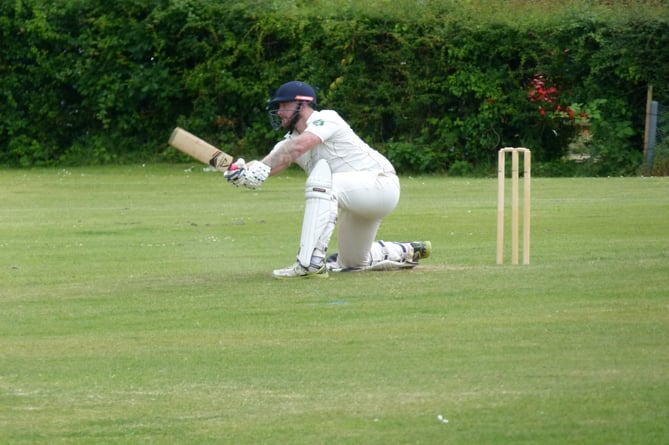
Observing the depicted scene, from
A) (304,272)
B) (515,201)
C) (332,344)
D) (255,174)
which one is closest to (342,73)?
(515,201)

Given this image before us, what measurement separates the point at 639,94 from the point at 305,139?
13341mm

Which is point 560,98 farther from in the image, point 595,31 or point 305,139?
point 305,139

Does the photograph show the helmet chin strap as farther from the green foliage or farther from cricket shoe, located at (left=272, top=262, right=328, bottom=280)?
the green foliage

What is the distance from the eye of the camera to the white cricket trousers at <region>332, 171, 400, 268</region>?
874 cm

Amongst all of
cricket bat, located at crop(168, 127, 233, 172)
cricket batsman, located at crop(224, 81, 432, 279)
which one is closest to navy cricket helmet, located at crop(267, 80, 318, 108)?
cricket batsman, located at crop(224, 81, 432, 279)

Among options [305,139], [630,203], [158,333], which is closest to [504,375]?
[158,333]

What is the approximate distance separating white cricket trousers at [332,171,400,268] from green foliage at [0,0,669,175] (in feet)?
40.5

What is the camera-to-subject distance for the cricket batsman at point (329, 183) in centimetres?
856

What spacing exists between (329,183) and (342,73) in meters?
13.8

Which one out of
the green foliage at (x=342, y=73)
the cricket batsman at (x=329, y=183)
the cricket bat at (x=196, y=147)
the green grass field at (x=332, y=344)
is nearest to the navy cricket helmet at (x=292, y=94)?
the cricket batsman at (x=329, y=183)

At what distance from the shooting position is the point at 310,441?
4.64 meters

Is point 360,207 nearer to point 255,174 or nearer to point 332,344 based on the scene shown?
point 255,174

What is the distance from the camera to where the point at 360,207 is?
346 inches

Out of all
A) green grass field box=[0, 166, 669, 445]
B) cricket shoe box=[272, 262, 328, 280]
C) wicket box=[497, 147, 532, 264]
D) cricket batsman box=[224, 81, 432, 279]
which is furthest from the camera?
wicket box=[497, 147, 532, 264]
